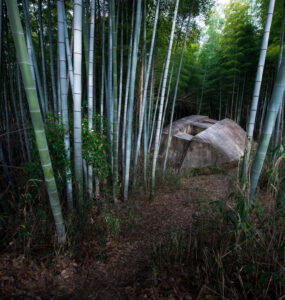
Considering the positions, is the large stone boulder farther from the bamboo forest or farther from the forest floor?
the forest floor

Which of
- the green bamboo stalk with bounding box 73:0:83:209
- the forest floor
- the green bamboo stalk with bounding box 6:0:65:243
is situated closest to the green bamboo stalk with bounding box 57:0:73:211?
the green bamboo stalk with bounding box 73:0:83:209

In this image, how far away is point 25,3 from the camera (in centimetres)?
212

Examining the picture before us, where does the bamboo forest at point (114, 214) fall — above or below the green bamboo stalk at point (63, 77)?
below

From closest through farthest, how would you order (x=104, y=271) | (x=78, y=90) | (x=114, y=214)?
(x=104, y=271), (x=78, y=90), (x=114, y=214)

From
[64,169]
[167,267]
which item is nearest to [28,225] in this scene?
[64,169]

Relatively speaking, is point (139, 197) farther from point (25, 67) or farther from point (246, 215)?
point (25, 67)

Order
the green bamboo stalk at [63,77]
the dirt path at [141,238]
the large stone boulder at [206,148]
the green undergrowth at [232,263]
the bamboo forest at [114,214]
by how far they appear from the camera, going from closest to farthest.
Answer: the green undergrowth at [232,263] → the bamboo forest at [114,214] → the dirt path at [141,238] → the green bamboo stalk at [63,77] → the large stone boulder at [206,148]

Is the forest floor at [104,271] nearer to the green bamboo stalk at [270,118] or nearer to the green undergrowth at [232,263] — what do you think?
the green undergrowth at [232,263]

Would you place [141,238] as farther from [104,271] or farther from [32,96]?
[32,96]

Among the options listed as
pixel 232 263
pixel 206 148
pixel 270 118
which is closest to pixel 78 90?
pixel 270 118

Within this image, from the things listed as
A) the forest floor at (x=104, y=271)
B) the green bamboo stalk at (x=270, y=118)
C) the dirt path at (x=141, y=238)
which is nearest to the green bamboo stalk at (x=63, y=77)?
the forest floor at (x=104, y=271)

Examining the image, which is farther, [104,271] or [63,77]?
[63,77]

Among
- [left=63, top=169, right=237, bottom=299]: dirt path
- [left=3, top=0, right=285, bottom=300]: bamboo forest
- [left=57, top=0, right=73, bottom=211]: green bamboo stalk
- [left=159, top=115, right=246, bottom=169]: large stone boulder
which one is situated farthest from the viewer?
[left=159, top=115, right=246, bottom=169]: large stone boulder

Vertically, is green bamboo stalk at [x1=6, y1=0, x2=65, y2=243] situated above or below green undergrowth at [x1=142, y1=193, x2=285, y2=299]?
above
